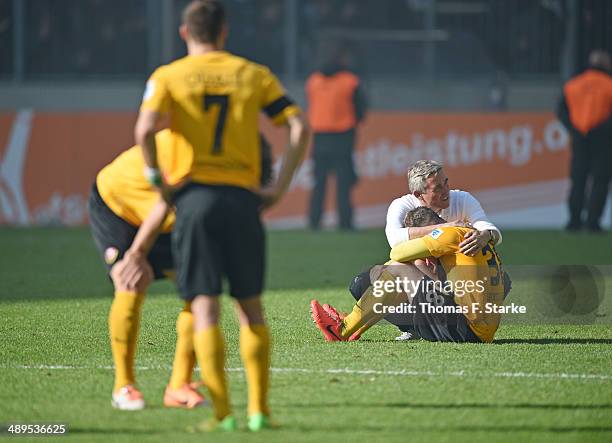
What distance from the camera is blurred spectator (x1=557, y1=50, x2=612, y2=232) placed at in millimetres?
17953

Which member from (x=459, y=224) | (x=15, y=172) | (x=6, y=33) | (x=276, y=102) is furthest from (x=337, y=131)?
(x=276, y=102)

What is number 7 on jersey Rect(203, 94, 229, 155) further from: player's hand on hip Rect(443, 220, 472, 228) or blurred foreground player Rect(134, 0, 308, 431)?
player's hand on hip Rect(443, 220, 472, 228)

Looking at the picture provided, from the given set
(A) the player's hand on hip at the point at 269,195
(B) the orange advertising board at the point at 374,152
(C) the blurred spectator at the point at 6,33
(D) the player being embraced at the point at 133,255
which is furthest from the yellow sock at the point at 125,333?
(C) the blurred spectator at the point at 6,33

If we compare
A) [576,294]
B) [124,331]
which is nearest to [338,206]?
[576,294]

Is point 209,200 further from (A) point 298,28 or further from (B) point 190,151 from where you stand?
(A) point 298,28

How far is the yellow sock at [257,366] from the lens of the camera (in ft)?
18.5

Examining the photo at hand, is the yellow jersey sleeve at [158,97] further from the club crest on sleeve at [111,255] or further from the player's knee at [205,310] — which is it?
the club crest on sleeve at [111,255]

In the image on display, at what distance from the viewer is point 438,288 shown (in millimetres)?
8023

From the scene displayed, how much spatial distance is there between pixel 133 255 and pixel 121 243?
464 millimetres

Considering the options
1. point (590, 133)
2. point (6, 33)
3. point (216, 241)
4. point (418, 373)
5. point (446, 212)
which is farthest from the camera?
point (6, 33)

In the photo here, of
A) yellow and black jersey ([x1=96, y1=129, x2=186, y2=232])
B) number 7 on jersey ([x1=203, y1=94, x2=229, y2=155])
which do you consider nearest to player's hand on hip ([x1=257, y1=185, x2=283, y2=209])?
number 7 on jersey ([x1=203, y1=94, x2=229, y2=155])

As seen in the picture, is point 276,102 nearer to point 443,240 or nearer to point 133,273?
point 133,273

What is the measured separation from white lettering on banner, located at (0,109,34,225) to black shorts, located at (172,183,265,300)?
533 inches

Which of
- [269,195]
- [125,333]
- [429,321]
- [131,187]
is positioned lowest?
[429,321]
